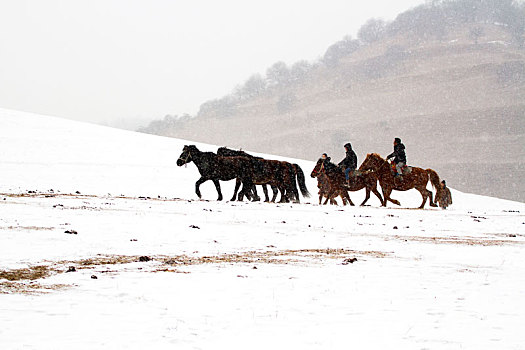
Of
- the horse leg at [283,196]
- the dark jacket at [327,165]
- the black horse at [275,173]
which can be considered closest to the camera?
the black horse at [275,173]

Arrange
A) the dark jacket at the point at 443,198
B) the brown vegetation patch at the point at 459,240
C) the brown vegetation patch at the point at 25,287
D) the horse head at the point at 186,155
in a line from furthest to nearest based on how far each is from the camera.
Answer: the dark jacket at the point at 443,198, the horse head at the point at 186,155, the brown vegetation patch at the point at 459,240, the brown vegetation patch at the point at 25,287

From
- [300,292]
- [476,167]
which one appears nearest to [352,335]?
[300,292]

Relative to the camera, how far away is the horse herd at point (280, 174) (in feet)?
82.9

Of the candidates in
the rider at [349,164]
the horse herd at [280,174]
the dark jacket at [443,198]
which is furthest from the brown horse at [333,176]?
the dark jacket at [443,198]

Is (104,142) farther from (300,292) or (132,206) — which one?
(300,292)

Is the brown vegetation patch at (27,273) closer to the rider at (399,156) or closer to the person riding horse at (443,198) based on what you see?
the rider at (399,156)

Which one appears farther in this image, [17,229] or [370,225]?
[370,225]

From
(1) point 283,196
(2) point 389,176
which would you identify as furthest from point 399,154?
(1) point 283,196

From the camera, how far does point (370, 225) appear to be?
56.6ft

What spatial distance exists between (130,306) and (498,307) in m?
4.04

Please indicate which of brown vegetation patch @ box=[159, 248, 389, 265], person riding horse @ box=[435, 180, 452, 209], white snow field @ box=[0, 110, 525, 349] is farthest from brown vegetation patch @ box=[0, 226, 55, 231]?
person riding horse @ box=[435, 180, 452, 209]

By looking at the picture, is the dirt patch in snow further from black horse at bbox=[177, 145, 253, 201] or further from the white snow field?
black horse at bbox=[177, 145, 253, 201]

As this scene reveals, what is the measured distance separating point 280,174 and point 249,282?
64.4 feet

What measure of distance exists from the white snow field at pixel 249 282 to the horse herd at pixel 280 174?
697 cm
